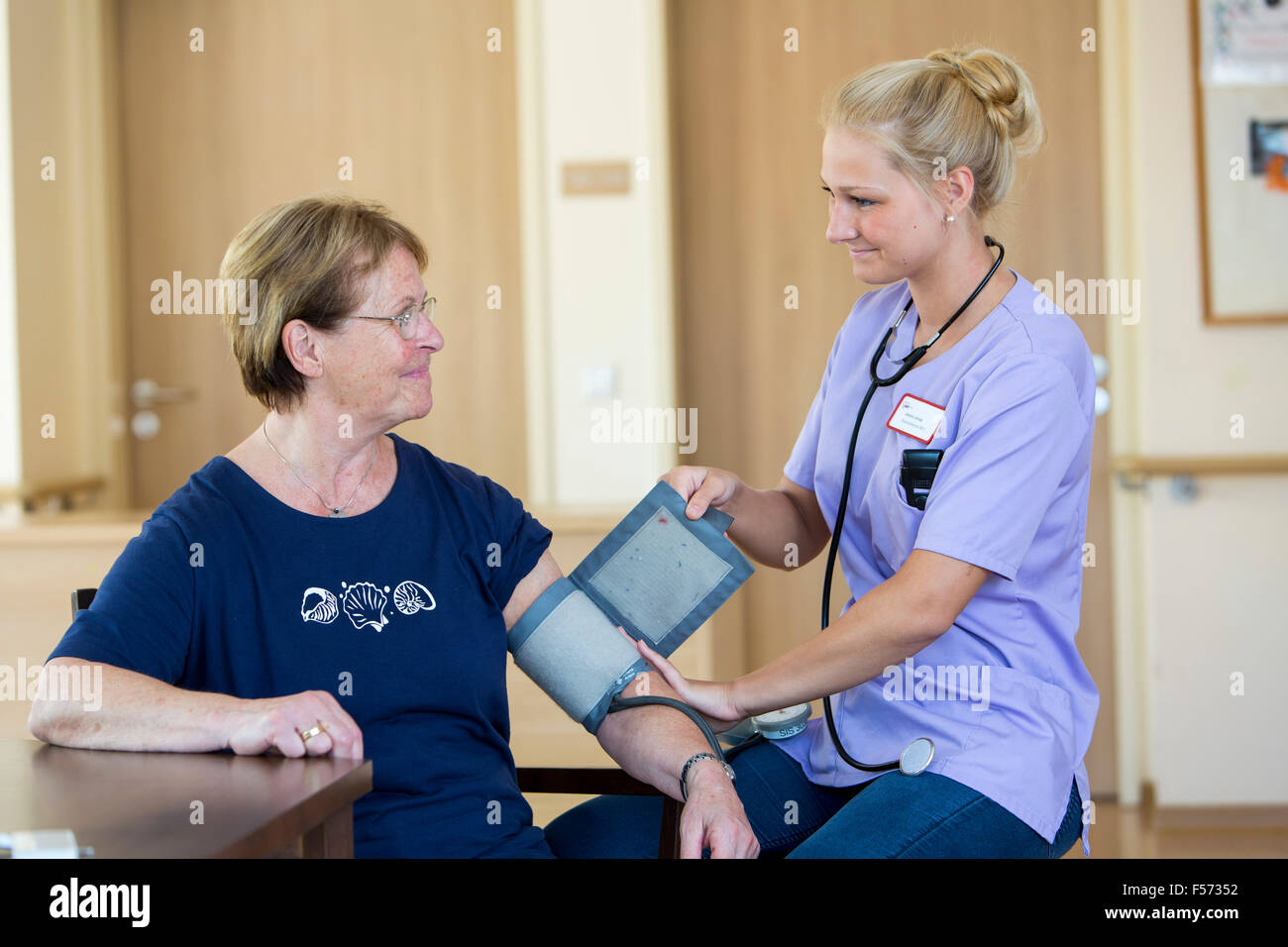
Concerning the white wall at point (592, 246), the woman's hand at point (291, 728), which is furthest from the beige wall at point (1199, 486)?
the woman's hand at point (291, 728)

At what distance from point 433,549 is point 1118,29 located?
2640 millimetres

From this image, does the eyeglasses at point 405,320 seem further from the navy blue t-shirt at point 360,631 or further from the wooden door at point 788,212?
the wooden door at point 788,212

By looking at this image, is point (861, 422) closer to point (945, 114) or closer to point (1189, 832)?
point (945, 114)

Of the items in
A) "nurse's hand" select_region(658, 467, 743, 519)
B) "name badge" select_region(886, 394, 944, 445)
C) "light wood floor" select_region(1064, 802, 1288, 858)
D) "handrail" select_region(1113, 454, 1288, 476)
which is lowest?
"light wood floor" select_region(1064, 802, 1288, 858)

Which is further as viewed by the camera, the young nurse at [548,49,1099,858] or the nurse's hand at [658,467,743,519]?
the nurse's hand at [658,467,743,519]

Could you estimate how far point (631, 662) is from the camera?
155 cm

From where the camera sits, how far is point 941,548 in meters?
1.38

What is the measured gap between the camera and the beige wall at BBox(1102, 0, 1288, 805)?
123 inches

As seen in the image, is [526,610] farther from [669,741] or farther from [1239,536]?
[1239,536]

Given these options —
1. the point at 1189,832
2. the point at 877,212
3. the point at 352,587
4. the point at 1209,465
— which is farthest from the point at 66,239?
the point at 1189,832

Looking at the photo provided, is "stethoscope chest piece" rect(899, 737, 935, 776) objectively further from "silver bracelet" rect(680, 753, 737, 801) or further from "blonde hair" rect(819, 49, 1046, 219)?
Answer: "blonde hair" rect(819, 49, 1046, 219)

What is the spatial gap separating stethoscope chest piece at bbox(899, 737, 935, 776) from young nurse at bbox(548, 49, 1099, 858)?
13 millimetres

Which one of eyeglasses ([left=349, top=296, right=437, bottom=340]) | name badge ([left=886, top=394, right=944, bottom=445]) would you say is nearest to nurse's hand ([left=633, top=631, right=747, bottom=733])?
name badge ([left=886, top=394, right=944, bottom=445])
